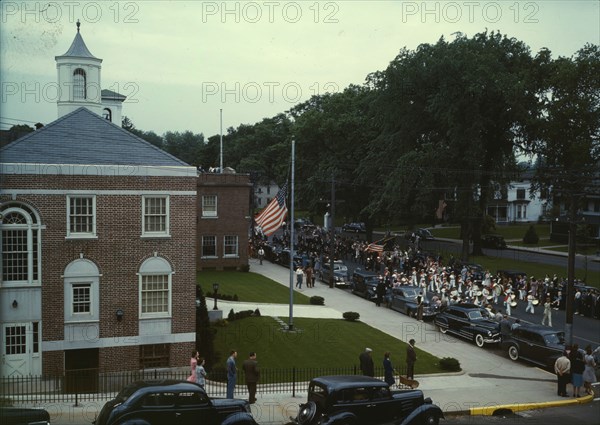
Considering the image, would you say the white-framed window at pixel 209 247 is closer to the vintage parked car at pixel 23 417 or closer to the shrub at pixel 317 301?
the shrub at pixel 317 301

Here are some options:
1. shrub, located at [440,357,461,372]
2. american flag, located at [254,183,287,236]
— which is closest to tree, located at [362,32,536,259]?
american flag, located at [254,183,287,236]

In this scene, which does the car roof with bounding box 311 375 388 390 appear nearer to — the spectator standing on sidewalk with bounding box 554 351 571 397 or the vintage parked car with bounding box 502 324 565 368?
the spectator standing on sidewalk with bounding box 554 351 571 397

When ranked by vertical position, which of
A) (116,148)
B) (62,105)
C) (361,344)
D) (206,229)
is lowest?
(361,344)

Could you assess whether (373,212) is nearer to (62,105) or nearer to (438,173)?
(438,173)

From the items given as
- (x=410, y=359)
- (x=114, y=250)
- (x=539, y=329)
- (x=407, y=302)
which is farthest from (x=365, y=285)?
(x=114, y=250)

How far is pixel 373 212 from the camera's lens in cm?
6034

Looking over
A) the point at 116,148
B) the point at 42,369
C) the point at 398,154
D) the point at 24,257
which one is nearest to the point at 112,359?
the point at 42,369

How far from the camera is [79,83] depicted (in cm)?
3198

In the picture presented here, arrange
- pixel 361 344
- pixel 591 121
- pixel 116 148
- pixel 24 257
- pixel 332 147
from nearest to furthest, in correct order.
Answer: pixel 24 257 → pixel 116 148 → pixel 361 344 → pixel 591 121 → pixel 332 147

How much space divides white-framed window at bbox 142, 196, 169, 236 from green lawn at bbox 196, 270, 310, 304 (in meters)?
15.9

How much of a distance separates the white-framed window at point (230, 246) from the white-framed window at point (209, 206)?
7.41 feet

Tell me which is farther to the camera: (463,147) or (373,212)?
(373,212)

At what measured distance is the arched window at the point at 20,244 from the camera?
2262cm

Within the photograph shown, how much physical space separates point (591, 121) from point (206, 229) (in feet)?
99.3
